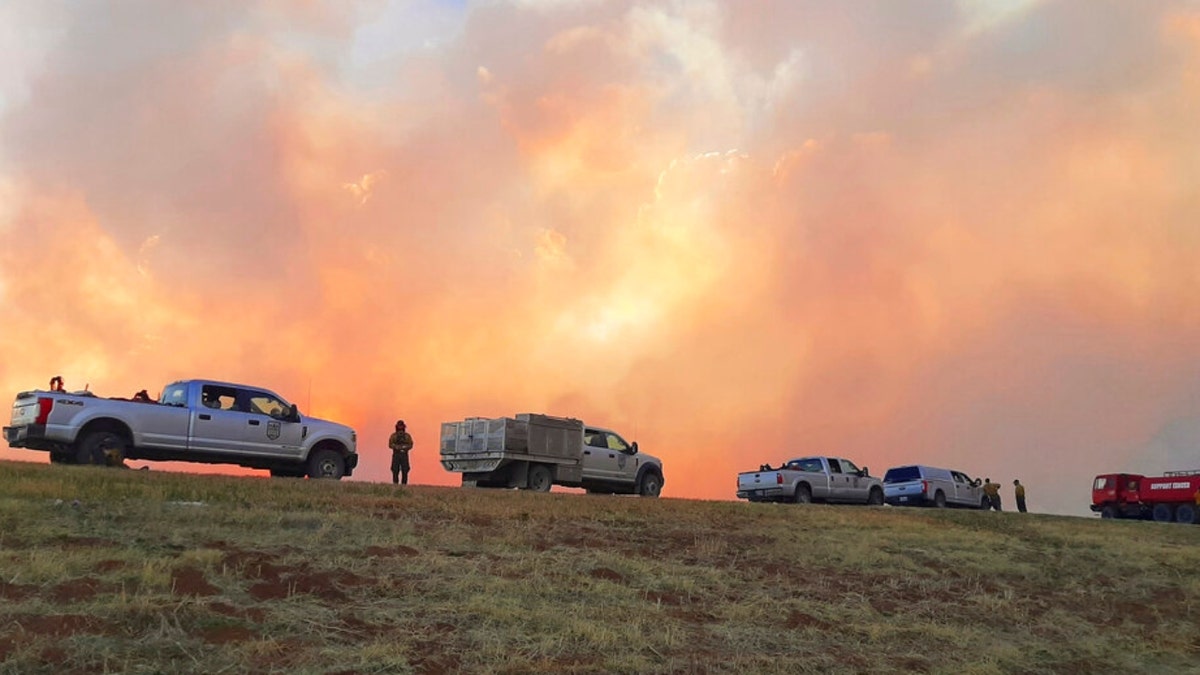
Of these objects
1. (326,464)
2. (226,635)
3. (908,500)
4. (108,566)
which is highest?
(326,464)

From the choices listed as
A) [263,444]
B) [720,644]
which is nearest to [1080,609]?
[720,644]

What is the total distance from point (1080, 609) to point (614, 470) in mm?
14228

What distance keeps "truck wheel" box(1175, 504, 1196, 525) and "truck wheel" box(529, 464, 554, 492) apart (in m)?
29.6

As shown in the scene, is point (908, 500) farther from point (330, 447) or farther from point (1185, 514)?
point (330, 447)

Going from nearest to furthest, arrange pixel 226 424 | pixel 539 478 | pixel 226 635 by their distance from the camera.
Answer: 1. pixel 226 635
2. pixel 226 424
3. pixel 539 478

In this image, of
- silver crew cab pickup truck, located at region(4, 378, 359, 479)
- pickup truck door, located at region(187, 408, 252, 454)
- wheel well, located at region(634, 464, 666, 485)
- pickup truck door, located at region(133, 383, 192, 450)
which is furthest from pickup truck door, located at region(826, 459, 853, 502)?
pickup truck door, located at region(133, 383, 192, 450)

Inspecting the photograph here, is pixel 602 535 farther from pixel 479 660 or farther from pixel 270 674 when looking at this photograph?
pixel 270 674

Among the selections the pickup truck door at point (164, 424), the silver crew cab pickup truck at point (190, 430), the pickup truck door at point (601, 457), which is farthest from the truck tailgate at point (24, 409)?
the pickup truck door at point (601, 457)

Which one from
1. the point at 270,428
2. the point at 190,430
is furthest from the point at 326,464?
the point at 190,430

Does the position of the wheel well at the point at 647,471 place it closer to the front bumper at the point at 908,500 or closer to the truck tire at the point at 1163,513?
the front bumper at the point at 908,500

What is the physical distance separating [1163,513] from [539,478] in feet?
98.7

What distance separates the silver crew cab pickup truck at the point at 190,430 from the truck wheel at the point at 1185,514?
115 feet

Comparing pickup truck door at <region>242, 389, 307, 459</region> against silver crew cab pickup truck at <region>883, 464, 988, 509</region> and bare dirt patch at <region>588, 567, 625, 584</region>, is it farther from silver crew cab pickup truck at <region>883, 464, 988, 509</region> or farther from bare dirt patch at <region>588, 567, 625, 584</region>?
silver crew cab pickup truck at <region>883, 464, 988, 509</region>

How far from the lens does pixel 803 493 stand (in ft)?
101
